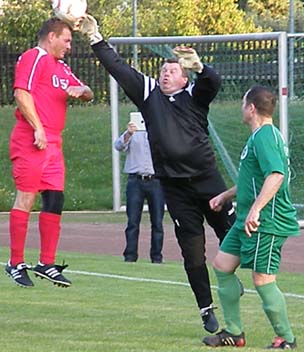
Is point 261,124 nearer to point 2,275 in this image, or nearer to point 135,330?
point 135,330

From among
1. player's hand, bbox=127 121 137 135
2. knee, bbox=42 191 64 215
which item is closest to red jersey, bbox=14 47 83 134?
knee, bbox=42 191 64 215

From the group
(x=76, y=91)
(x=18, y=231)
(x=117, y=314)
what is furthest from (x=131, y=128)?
(x=117, y=314)

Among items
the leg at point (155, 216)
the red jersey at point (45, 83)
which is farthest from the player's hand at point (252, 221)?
the leg at point (155, 216)

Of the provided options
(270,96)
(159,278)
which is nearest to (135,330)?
(270,96)

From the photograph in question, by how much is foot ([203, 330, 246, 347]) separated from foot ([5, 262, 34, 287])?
9.31ft

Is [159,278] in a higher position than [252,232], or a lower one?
lower

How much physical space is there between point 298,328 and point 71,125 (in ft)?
75.6

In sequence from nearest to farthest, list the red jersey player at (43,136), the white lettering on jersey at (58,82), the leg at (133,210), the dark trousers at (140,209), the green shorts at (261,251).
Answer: the green shorts at (261,251), the red jersey player at (43,136), the white lettering on jersey at (58,82), the dark trousers at (140,209), the leg at (133,210)

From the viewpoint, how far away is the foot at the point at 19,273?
1084cm

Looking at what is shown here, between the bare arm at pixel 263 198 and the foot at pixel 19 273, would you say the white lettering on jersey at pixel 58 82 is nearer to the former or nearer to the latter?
the foot at pixel 19 273

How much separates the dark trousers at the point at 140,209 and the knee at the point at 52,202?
17.0ft

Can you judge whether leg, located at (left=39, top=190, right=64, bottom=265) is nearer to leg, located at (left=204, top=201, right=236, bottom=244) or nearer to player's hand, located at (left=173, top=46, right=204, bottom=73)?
leg, located at (left=204, top=201, right=236, bottom=244)

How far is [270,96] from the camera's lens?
326 inches

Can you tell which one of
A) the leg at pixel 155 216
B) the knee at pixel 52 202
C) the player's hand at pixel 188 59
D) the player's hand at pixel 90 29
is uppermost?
the player's hand at pixel 90 29
